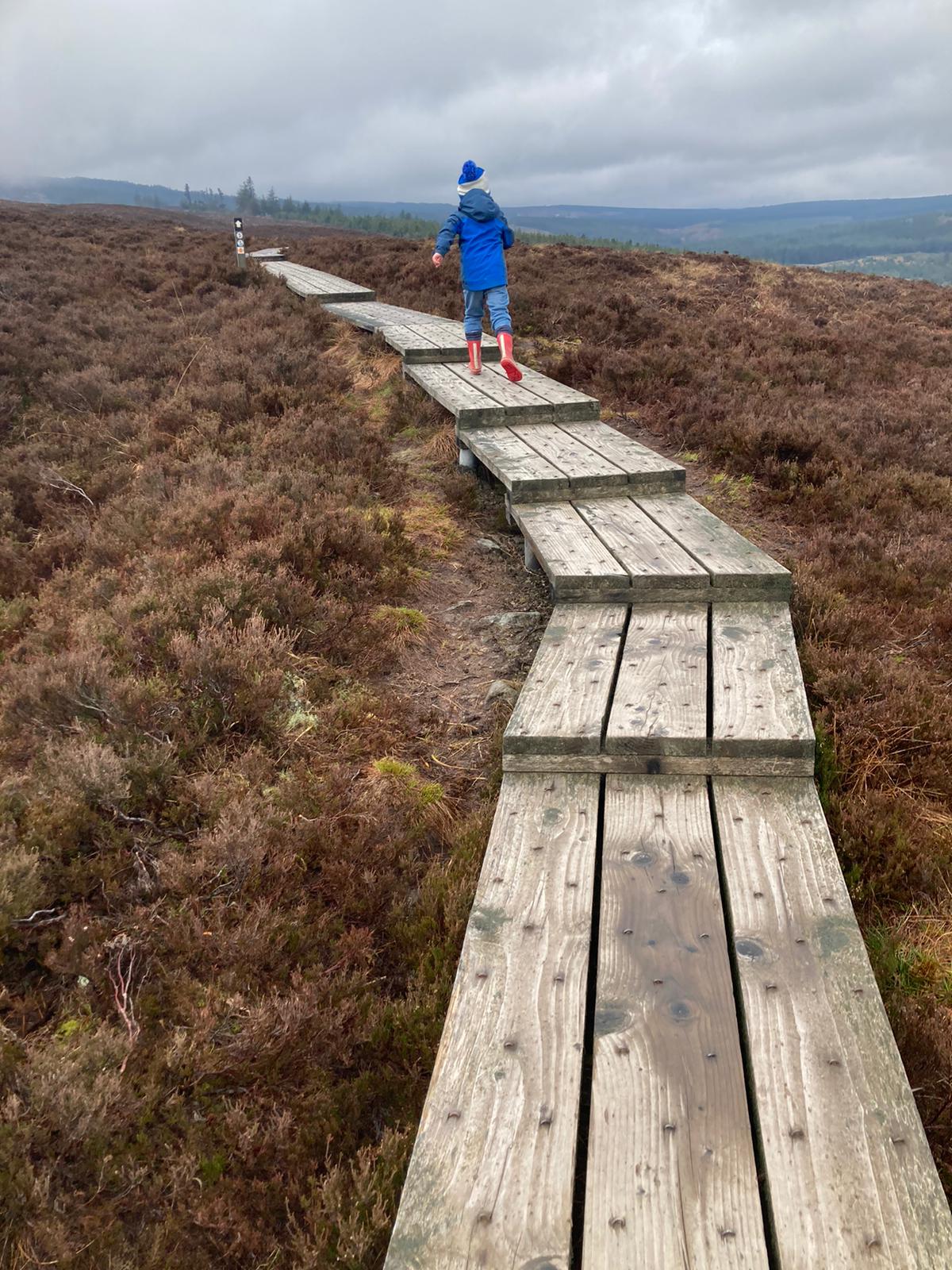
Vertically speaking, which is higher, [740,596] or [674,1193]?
[740,596]

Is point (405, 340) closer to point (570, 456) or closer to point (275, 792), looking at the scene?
point (570, 456)

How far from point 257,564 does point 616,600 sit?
232cm

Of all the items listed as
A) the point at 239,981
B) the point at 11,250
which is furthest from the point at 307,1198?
the point at 11,250

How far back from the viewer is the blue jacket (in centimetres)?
822

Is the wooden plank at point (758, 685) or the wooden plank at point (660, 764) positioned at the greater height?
the wooden plank at point (758, 685)

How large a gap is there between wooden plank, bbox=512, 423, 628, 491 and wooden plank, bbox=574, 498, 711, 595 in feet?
0.50

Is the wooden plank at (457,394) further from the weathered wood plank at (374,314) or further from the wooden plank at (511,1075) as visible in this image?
the wooden plank at (511,1075)

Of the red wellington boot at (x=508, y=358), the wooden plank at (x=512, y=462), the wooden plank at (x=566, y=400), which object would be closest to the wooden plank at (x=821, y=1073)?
the wooden plank at (x=512, y=462)

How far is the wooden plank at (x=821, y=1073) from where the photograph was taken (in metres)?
1.73

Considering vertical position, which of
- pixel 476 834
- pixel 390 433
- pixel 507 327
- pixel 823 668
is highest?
pixel 507 327

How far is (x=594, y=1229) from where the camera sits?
5.76ft

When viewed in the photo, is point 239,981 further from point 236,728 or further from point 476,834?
point 236,728

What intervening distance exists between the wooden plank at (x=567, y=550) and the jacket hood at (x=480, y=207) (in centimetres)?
400

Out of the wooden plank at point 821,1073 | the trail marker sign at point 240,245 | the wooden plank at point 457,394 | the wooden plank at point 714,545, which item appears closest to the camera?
the wooden plank at point 821,1073
